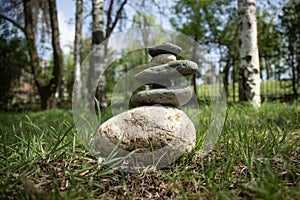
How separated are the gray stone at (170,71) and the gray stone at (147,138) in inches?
13.7

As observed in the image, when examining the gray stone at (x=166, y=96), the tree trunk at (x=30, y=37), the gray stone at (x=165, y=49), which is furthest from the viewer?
the tree trunk at (x=30, y=37)

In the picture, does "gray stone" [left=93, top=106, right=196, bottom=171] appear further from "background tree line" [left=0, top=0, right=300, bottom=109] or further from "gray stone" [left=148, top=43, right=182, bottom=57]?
"background tree line" [left=0, top=0, right=300, bottom=109]

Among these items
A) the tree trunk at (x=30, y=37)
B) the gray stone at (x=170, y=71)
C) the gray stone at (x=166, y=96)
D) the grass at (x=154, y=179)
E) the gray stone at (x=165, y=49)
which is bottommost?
the grass at (x=154, y=179)

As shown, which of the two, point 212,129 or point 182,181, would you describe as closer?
point 182,181

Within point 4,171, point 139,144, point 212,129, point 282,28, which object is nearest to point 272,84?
point 282,28

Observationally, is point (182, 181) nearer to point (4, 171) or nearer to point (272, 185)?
point (272, 185)

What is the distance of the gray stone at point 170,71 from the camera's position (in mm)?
1985

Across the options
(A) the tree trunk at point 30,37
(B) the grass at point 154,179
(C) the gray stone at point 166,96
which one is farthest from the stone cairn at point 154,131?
(A) the tree trunk at point 30,37

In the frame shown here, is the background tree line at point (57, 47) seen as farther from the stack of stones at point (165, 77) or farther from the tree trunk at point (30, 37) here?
the stack of stones at point (165, 77)

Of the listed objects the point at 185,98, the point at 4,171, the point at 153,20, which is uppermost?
the point at 153,20

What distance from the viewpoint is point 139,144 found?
1785 mm

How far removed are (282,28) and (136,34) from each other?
921cm

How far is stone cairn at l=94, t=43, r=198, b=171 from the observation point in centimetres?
178

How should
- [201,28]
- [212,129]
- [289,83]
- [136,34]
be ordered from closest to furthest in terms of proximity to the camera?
[212,129]
[136,34]
[289,83]
[201,28]
